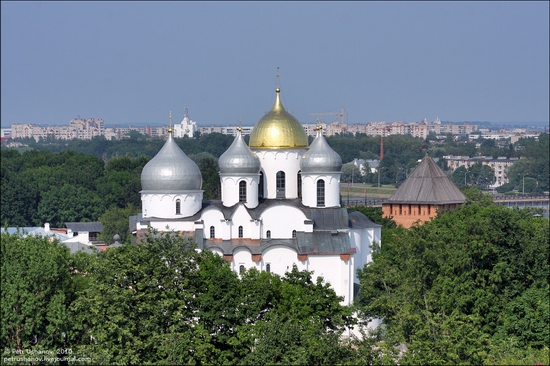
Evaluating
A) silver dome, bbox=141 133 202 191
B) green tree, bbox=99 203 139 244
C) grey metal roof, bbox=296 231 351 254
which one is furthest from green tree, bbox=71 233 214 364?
green tree, bbox=99 203 139 244

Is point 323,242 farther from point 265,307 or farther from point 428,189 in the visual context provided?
point 428,189

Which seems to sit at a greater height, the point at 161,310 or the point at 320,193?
the point at 320,193

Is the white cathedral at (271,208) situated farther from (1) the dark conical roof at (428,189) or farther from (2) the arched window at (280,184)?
(1) the dark conical roof at (428,189)

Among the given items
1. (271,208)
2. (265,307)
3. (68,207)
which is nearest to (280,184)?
(271,208)

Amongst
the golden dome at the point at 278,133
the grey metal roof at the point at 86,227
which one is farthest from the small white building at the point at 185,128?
the golden dome at the point at 278,133

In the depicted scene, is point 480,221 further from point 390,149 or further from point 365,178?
point 390,149

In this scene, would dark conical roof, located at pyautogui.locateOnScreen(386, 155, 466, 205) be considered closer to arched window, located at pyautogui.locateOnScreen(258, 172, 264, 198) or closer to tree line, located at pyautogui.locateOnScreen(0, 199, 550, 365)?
arched window, located at pyautogui.locateOnScreen(258, 172, 264, 198)
